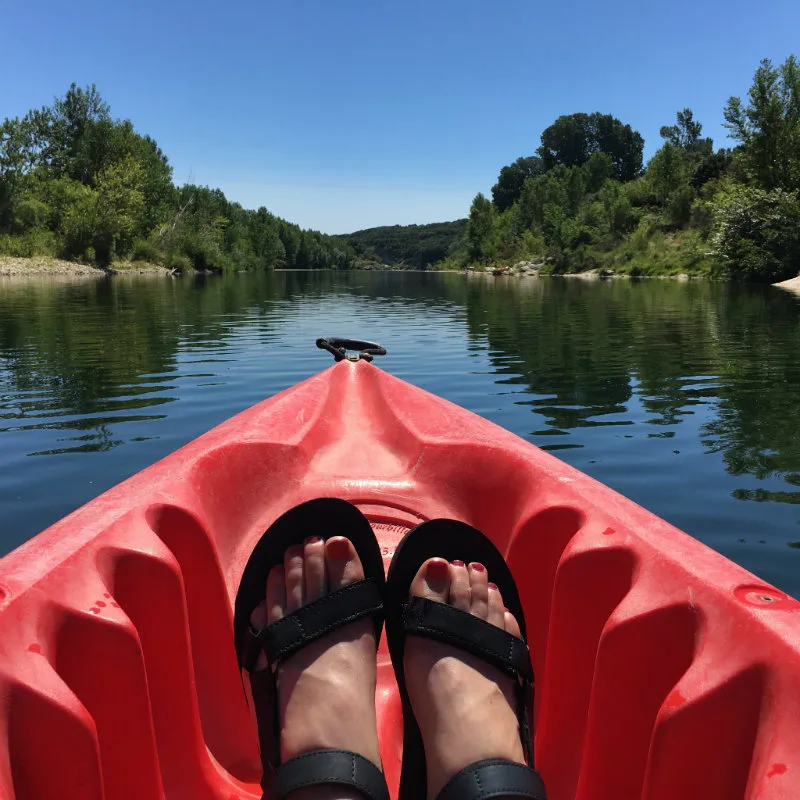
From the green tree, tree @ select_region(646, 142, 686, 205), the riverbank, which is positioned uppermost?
tree @ select_region(646, 142, 686, 205)

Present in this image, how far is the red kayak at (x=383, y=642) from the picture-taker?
3.71ft

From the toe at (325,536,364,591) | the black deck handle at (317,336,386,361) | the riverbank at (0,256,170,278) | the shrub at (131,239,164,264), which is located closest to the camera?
the toe at (325,536,364,591)

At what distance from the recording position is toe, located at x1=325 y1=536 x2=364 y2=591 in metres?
1.57

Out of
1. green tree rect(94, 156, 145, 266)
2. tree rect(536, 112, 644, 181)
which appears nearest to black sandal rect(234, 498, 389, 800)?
green tree rect(94, 156, 145, 266)

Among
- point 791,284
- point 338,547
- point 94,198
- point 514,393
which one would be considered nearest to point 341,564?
point 338,547

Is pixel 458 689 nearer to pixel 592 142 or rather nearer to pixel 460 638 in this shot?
pixel 460 638

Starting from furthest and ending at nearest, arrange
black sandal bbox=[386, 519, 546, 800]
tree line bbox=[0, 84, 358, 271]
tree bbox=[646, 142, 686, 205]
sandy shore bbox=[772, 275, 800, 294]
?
tree bbox=[646, 142, 686, 205] < tree line bbox=[0, 84, 358, 271] < sandy shore bbox=[772, 275, 800, 294] < black sandal bbox=[386, 519, 546, 800]

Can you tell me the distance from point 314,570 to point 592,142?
10308 cm

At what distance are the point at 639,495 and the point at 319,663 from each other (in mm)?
3169

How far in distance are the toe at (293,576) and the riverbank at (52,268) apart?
114 feet

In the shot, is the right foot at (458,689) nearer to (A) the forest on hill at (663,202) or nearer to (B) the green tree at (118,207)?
(A) the forest on hill at (663,202)

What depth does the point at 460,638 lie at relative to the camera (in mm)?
1479

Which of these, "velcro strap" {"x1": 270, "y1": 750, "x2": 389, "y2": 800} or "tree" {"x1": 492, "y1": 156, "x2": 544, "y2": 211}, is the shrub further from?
"tree" {"x1": 492, "y1": 156, "x2": 544, "y2": 211}

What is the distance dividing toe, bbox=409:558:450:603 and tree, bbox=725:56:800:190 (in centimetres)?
3483
